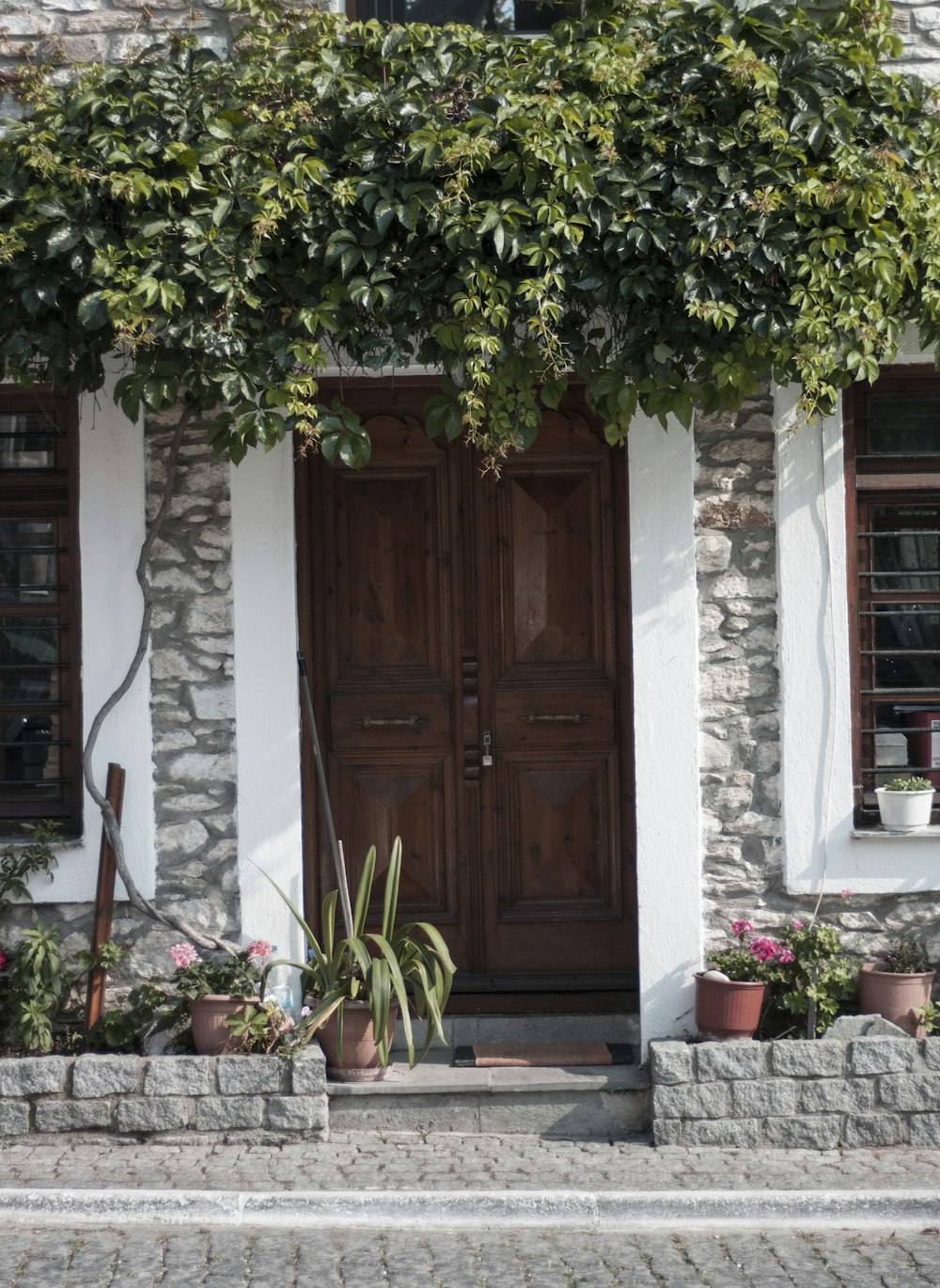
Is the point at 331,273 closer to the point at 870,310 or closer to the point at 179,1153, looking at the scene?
the point at 870,310

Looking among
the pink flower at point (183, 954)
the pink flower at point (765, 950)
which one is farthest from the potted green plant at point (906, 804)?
the pink flower at point (183, 954)

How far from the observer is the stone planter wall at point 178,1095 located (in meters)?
5.18

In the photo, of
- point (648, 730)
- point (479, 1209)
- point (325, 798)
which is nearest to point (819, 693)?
point (648, 730)

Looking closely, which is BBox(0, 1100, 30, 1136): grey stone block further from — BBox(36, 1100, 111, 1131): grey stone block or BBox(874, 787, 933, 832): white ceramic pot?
BBox(874, 787, 933, 832): white ceramic pot

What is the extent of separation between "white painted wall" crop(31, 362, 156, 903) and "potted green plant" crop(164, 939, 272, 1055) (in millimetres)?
388

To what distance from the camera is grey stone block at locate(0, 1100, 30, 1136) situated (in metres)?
5.18

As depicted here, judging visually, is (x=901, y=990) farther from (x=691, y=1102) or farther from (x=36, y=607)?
(x=36, y=607)

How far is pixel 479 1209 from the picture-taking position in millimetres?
4598

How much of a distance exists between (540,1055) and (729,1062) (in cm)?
79

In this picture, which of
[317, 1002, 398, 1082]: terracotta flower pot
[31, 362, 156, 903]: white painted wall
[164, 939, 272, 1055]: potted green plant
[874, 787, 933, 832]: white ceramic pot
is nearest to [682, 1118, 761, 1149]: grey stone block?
[317, 1002, 398, 1082]: terracotta flower pot

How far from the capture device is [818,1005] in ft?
17.5

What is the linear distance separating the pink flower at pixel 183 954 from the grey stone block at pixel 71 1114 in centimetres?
55

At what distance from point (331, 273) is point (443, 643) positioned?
64.1 inches

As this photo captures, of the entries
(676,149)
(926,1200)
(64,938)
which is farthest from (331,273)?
(926,1200)
